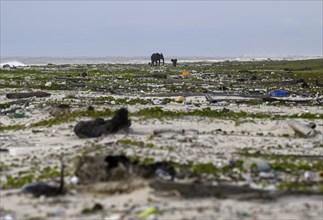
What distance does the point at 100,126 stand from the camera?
1416 centimetres

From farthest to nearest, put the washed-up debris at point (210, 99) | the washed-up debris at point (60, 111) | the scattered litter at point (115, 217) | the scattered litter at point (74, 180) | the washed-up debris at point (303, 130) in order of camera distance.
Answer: the washed-up debris at point (210, 99)
the washed-up debris at point (60, 111)
the washed-up debris at point (303, 130)
the scattered litter at point (74, 180)
the scattered litter at point (115, 217)

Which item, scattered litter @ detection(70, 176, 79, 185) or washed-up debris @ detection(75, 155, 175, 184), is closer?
washed-up debris @ detection(75, 155, 175, 184)

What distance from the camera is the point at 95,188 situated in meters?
9.12

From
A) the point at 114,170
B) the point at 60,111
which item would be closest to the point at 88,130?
the point at 114,170

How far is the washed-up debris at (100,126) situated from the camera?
13.9 m

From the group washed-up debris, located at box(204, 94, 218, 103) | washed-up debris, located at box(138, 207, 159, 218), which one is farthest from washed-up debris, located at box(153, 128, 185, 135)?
washed-up debris, located at box(204, 94, 218, 103)

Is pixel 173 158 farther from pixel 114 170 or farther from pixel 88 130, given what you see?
pixel 88 130

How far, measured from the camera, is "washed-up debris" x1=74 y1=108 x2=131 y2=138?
545 inches

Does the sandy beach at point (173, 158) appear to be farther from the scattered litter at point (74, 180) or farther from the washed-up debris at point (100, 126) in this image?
the washed-up debris at point (100, 126)


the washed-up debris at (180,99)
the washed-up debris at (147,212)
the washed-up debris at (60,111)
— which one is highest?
the washed-up debris at (147,212)

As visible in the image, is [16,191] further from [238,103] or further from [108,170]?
[238,103]

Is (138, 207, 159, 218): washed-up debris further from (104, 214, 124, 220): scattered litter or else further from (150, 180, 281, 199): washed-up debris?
(150, 180, 281, 199): washed-up debris

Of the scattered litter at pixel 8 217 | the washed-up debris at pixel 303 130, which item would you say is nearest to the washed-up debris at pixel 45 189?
the scattered litter at pixel 8 217

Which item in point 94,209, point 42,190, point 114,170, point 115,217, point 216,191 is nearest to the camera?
point 115,217
